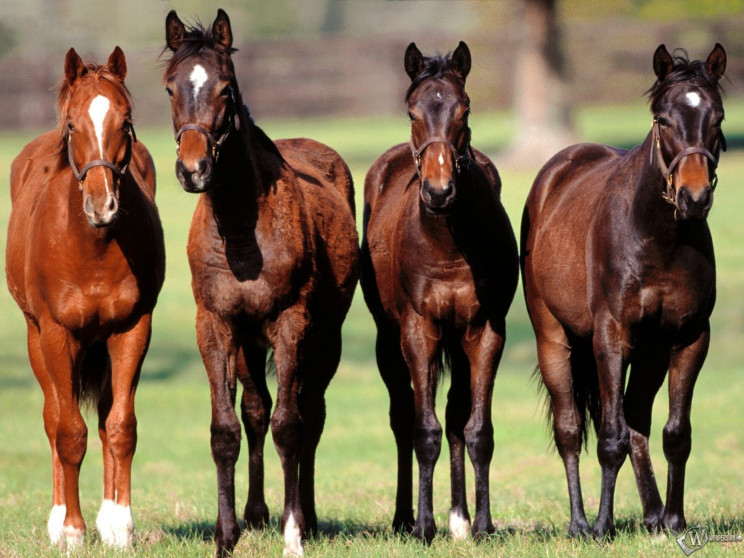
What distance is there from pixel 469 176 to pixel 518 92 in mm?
22931

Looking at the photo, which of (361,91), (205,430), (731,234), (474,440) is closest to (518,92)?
(731,234)

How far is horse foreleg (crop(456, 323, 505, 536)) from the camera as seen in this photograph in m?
6.45

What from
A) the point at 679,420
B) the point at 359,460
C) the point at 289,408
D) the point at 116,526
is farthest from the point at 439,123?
the point at 359,460

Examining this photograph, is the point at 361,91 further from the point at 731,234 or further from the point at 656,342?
the point at 656,342

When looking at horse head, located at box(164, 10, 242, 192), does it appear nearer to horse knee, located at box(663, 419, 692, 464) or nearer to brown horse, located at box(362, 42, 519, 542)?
brown horse, located at box(362, 42, 519, 542)

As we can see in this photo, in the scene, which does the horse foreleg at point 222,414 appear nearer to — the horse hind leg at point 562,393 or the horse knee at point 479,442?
the horse knee at point 479,442

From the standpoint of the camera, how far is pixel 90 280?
6.26 meters

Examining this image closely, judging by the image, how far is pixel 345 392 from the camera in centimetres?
1520

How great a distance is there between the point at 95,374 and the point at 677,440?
3463 millimetres

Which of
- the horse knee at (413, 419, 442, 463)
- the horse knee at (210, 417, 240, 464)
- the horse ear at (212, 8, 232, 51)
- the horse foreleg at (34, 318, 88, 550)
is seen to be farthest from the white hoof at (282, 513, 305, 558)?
the horse ear at (212, 8, 232, 51)

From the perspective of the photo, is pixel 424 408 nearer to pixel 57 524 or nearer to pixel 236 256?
pixel 236 256

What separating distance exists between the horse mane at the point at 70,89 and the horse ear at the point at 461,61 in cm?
179

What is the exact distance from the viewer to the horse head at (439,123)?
595 cm

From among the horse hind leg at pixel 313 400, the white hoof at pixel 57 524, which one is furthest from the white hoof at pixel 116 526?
the horse hind leg at pixel 313 400
